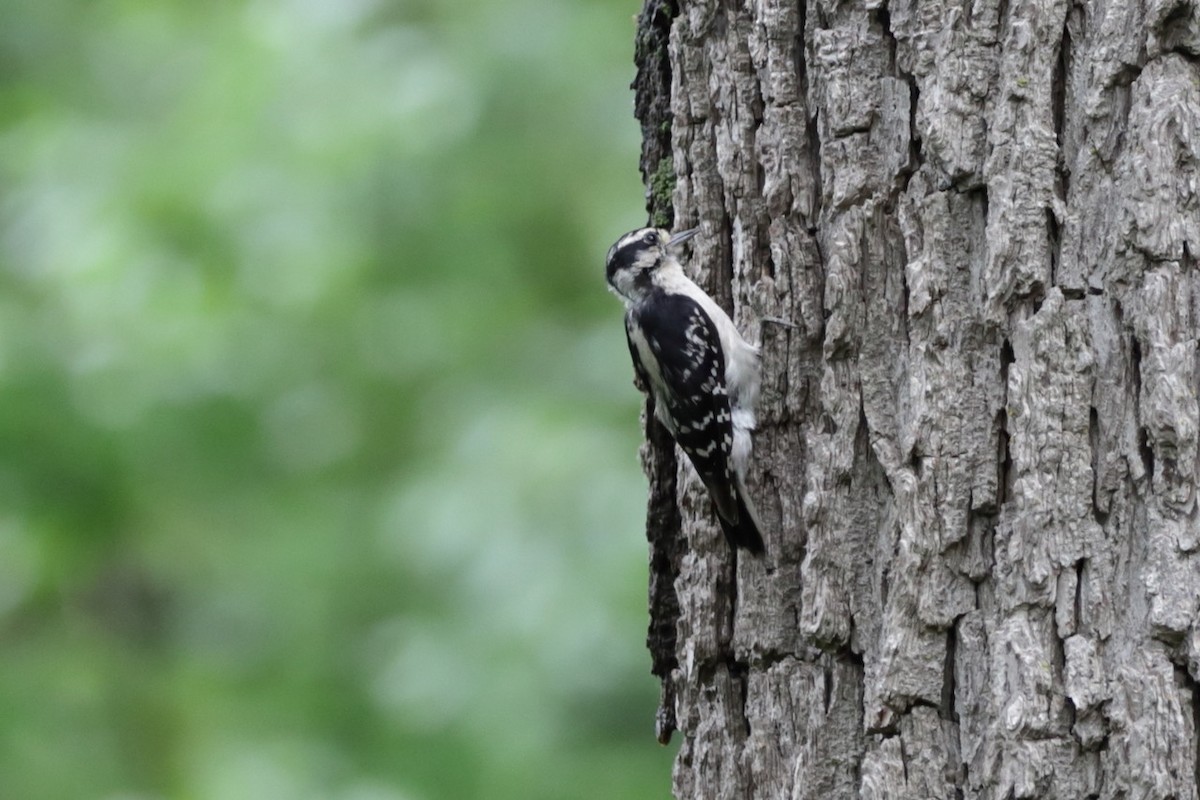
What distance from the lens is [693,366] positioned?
392cm

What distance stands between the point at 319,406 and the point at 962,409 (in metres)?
4.71

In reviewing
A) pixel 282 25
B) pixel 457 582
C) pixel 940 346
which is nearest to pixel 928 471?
pixel 940 346

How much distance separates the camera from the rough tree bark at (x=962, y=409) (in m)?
2.34

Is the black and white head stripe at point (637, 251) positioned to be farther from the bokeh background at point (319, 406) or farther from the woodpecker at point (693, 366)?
the bokeh background at point (319, 406)

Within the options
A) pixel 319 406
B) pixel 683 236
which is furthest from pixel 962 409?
pixel 319 406

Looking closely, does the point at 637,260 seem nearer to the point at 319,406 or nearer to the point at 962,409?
the point at 962,409

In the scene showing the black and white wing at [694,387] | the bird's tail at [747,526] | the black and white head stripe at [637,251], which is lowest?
the bird's tail at [747,526]

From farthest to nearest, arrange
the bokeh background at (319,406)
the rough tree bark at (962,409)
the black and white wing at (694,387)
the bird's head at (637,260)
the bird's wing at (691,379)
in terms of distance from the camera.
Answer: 1. the bokeh background at (319,406)
2. the bird's head at (637,260)
3. the bird's wing at (691,379)
4. the black and white wing at (694,387)
5. the rough tree bark at (962,409)

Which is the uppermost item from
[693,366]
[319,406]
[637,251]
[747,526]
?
[319,406]

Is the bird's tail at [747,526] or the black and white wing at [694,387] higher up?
the black and white wing at [694,387]

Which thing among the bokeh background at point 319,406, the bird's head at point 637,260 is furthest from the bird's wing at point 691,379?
the bokeh background at point 319,406

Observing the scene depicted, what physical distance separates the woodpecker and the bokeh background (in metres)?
1.40

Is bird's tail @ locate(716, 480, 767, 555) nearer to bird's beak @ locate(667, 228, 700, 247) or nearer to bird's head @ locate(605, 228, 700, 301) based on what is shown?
bird's beak @ locate(667, 228, 700, 247)

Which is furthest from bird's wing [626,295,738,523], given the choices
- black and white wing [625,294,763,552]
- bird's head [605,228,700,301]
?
bird's head [605,228,700,301]
